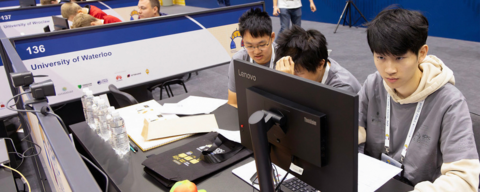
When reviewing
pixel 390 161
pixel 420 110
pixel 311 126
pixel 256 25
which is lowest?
pixel 390 161

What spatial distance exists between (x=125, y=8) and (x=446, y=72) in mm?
5031

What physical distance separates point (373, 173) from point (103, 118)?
50.6 inches

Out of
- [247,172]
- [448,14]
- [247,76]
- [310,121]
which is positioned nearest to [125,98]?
[247,172]

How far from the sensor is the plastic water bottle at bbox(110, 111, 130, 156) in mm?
1614

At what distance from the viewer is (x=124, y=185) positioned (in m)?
1.39

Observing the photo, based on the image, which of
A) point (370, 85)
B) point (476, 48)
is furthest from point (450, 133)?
point (476, 48)

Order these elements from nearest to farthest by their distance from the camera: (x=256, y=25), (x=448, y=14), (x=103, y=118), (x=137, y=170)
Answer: (x=137, y=170) → (x=103, y=118) → (x=256, y=25) → (x=448, y=14)

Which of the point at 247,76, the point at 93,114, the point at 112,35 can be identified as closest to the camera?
the point at 247,76

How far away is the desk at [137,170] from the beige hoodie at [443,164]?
0.51ft

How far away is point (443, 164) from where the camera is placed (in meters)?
1.17

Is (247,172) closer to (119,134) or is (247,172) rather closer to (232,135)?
(232,135)

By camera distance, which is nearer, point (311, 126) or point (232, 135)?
point (311, 126)

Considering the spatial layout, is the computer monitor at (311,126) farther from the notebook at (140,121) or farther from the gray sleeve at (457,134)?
the notebook at (140,121)

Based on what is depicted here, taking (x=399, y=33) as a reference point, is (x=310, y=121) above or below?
below
